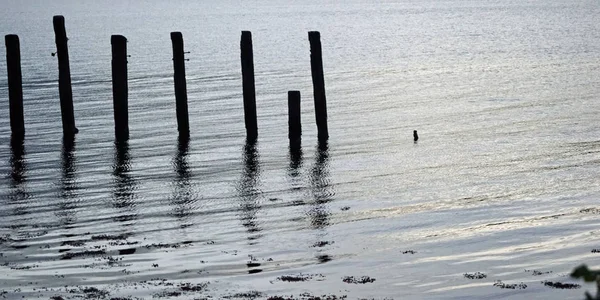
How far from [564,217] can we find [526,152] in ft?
25.3

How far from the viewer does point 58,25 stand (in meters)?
26.0

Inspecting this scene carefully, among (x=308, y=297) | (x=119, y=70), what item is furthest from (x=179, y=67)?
(x=308, y=297)

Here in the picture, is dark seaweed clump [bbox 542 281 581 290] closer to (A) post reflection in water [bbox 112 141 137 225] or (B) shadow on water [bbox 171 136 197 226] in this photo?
(B) shadow on water [bbox 171 136 197 226]

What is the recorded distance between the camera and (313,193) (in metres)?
20.5

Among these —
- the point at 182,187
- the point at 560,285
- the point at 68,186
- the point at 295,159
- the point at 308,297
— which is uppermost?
the point at 295,159

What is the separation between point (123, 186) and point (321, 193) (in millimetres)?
4232

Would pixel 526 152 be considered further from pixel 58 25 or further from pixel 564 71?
pixel 564 71

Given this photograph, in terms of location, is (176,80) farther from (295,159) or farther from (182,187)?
(182,187)

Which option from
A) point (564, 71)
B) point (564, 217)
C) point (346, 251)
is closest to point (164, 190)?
point (346, 251)

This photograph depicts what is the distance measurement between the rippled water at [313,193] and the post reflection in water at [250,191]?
7cm

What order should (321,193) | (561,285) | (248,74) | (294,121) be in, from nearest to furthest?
(561,285)
(321,193)
(248,74)
(294,121)

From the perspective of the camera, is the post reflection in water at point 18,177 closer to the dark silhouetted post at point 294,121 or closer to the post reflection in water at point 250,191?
the post reflection in water at point 250,191

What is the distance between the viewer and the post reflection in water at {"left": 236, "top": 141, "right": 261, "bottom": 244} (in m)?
17.4

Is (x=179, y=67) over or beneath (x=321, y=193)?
over
